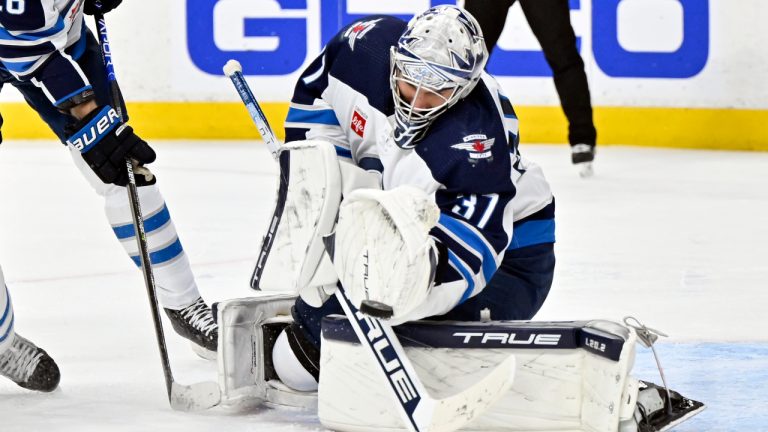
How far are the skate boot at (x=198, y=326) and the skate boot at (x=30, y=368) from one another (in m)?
0.31

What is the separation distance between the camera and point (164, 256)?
8.75 ft

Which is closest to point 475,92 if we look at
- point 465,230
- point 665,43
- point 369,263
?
point 465,230

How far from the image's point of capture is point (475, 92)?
2.14m

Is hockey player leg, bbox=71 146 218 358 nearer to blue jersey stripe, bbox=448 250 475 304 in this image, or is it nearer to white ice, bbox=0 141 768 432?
white ice, bbox=0 141 768 432

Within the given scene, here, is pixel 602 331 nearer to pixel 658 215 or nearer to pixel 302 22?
pixel 658 215

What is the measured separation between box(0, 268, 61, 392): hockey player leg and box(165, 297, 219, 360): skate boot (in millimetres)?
310

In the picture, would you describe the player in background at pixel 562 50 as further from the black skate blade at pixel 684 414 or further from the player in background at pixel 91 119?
the black skate blade at pixel 684 414

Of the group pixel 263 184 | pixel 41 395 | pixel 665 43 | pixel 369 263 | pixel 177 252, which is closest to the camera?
pixel 369 263

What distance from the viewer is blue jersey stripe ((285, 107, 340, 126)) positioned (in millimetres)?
2463

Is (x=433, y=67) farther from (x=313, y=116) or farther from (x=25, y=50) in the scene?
(x=25, y=50)

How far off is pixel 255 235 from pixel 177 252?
Result: 1.30m

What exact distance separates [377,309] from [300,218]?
0.23 metres

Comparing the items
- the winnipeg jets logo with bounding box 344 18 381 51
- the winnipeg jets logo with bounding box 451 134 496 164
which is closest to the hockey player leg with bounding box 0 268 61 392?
the winnipeg jets logo with bounding box 344 18 381 51

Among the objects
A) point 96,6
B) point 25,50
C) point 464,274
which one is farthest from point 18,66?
point 464,274
